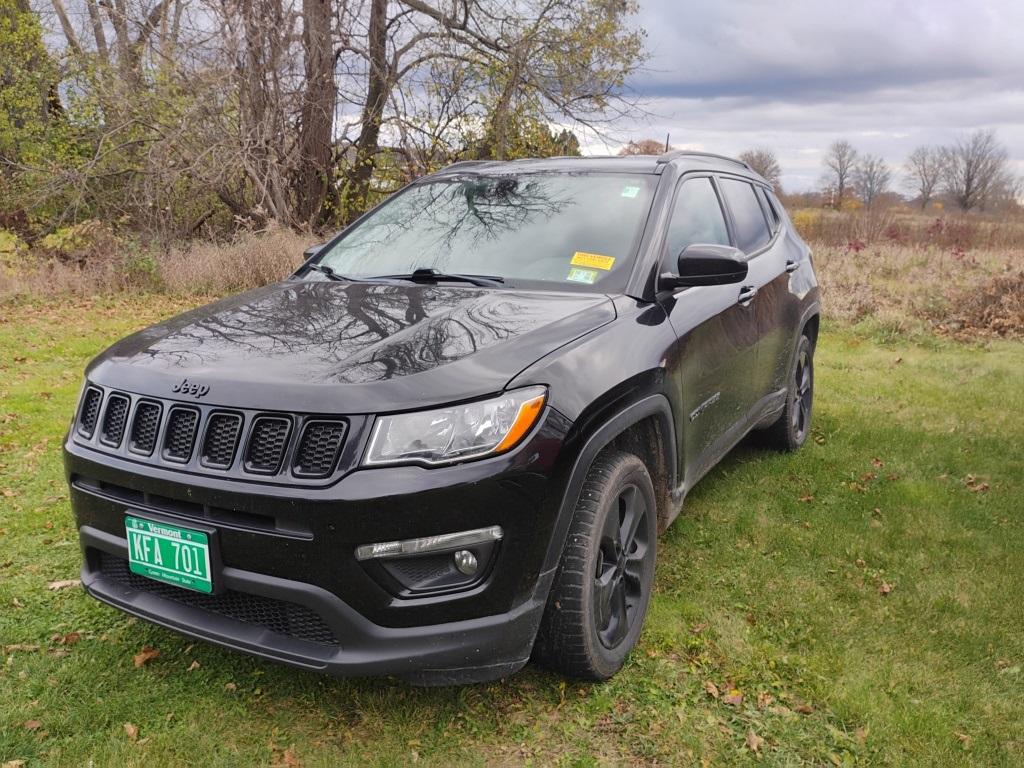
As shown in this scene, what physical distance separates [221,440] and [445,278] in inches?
49.0

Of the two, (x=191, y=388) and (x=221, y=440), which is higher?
(x=191, y=388)

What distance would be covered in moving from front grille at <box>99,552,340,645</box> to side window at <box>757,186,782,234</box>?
371 cm

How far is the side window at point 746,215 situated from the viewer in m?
4.28

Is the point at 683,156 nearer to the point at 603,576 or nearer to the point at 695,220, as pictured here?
the point at 695,220

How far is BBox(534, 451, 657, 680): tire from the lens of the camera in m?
2.48

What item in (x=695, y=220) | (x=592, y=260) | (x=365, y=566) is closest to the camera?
(x=365, y=566)

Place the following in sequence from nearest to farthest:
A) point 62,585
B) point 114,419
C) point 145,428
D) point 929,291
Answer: point 145,428, point 114,419, point 62,585, point 929,291

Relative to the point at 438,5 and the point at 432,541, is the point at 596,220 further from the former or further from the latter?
the point at 438,5

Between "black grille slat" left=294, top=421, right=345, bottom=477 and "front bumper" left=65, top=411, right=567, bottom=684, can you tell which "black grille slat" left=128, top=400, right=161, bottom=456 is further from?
"black grille slat" left=294, top=421, right=345, bottom=477

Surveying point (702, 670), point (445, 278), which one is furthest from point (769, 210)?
point (702, 670)

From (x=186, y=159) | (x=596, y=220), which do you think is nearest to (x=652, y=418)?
(x=596, y=220)

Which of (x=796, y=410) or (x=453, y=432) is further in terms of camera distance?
(x=796, y=410)

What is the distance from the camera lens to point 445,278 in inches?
126

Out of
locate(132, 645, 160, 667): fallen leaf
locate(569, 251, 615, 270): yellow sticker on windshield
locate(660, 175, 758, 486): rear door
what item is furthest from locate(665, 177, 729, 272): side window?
locate(132, 645, 160, 667): fallen leaf
